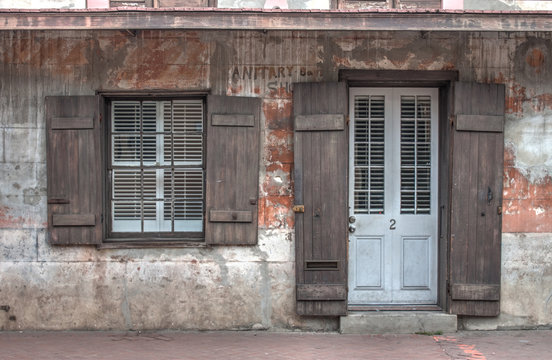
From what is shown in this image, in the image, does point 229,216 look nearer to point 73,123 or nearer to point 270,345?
point 270,345

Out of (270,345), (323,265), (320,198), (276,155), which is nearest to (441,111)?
(320,198)

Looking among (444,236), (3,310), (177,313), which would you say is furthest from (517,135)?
(3,310)

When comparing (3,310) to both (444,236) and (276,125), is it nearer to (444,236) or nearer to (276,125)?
(276,125)

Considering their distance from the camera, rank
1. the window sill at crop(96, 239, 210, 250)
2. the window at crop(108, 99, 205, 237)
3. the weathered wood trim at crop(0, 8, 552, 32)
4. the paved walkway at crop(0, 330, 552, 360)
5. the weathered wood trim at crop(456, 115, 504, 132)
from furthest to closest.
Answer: the window at crop(108, 99, 205, 237) → the window sill at crop(96, 239, 210, 250) → the weathered wood trim at crop(456, 115, 504, 132) → the paved walkway at crop(0, 330, 552, 360) → the weathered wood trim at crop(0, 8, 552, 32)

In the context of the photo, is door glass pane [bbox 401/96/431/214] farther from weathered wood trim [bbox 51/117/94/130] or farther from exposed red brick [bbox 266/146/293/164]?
weathered wood trim [bbox 51/117/94/130]

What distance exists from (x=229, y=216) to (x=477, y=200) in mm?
2851

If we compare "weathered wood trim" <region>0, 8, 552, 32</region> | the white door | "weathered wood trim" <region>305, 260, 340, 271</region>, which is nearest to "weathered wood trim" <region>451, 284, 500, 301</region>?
the white door

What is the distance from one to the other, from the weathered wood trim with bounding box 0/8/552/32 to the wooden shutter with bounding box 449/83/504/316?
3.29ft

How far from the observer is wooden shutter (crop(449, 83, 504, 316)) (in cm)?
658

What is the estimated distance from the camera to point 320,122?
656cm

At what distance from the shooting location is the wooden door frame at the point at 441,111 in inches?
263

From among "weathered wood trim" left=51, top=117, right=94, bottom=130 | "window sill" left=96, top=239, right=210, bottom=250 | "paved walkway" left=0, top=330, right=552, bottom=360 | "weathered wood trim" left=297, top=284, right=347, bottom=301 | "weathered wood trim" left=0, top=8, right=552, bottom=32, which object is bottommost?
"paved walkway" left=0, top=330, right=552, bottom=360

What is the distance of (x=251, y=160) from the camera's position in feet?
21.7

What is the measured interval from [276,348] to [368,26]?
3449mm
